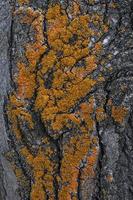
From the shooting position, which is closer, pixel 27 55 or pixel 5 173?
pixel 27 55

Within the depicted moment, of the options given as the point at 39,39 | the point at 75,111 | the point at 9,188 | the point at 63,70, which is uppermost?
the point at 39,39

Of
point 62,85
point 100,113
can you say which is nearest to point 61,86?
point 62,85

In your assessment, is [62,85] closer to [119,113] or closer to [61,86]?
[61,86]

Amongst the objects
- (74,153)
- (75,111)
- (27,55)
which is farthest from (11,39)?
(74,153)

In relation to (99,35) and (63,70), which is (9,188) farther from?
(99,35)
